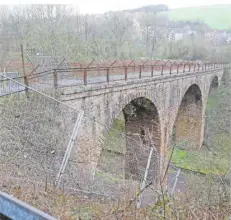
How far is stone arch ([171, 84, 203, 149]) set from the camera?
1064 inches

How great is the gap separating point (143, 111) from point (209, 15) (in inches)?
3126

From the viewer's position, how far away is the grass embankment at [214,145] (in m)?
20.9

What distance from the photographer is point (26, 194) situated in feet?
13.9

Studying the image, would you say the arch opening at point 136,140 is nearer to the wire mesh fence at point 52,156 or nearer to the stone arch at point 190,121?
the wire mesh fence at point 52,156

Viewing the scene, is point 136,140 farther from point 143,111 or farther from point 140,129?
point 143,111

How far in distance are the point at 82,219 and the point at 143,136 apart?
1368 cm

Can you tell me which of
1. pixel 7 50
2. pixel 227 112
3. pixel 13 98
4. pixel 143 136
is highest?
pixel 13 98

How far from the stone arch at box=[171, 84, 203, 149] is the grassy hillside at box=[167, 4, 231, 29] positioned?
179 feet

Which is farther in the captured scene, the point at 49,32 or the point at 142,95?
the point at 49,32

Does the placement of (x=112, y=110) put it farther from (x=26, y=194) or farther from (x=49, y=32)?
(x=49, y=32)

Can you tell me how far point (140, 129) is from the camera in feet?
57.4

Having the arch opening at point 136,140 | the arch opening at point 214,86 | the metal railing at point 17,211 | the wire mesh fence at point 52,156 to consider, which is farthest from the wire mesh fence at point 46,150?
the arch opening at point 214,86

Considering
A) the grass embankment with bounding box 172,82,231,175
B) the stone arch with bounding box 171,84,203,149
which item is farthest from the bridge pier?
the grass embankment with bounding box 172,82,231,175

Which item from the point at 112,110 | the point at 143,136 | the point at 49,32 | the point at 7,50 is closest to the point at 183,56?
the point at 49,32
